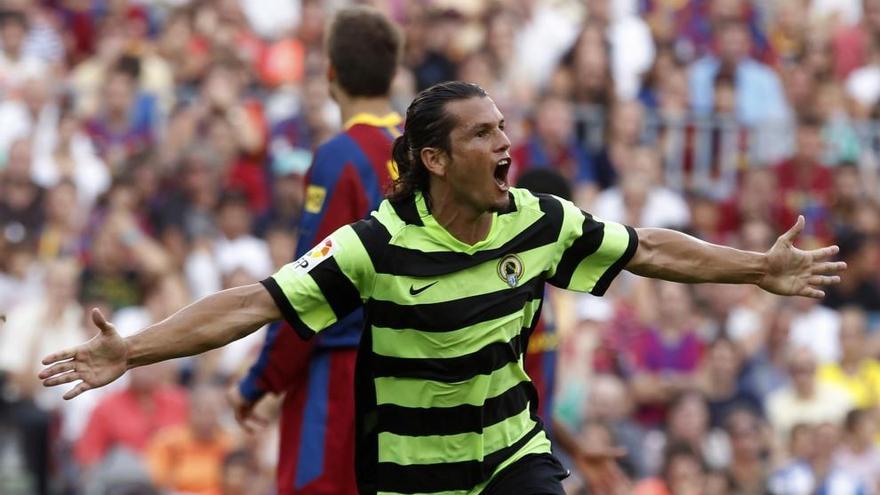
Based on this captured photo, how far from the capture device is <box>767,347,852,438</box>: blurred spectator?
13.1m

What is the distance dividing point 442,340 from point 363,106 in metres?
1.67

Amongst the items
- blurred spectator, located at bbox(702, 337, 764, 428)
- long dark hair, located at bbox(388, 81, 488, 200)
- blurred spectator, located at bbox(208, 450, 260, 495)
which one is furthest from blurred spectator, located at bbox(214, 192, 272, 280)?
long dark hair, located at bbox(388, 81, 488, 200)

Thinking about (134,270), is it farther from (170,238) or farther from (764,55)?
(764,55)

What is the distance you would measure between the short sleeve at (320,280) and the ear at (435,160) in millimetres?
A: 368

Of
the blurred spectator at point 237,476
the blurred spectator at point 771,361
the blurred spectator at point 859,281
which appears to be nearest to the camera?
the blurred spectator at point 237,476

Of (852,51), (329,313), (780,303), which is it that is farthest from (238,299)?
(852,51)

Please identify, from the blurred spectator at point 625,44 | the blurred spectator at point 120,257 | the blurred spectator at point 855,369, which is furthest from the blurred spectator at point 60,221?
the blurred spectator at point 855,369

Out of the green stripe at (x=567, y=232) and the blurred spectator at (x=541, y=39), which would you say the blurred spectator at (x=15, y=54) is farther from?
the green stripe at (x=567, y=232)

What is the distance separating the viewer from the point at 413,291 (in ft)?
20.0

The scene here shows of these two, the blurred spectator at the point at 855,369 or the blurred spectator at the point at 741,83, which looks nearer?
the blurred spectator at the point at 855,369

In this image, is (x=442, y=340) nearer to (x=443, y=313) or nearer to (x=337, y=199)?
(x=443, y=313)

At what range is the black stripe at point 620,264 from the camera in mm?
6332

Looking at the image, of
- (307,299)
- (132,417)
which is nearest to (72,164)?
(132,417)

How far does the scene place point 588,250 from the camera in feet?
20.8
